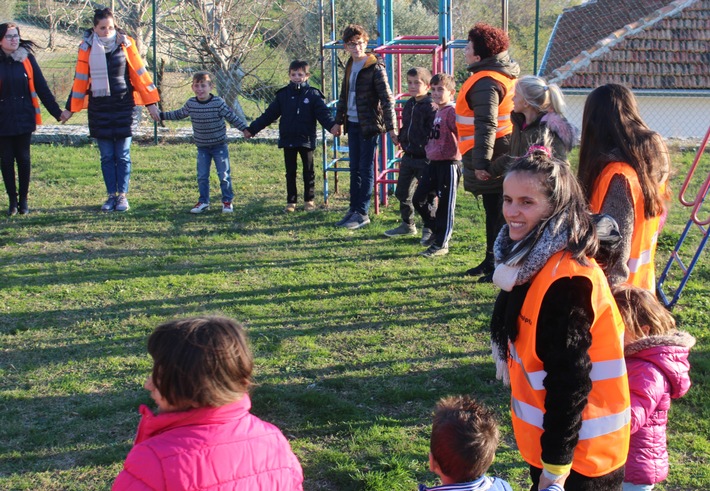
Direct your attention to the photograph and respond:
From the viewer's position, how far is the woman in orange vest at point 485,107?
19.7ft

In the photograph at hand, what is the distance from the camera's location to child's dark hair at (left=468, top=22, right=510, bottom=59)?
5945 millimetres

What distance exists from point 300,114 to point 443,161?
2.08 metres

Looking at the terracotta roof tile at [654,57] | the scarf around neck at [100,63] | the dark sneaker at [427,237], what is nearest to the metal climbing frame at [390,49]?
the dark sneaker at [427,237]

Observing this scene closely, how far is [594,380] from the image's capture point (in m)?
2.34

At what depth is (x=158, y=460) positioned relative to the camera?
193 cm

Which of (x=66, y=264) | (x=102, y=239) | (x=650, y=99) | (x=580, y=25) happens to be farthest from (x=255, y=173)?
(x=580, y=25)

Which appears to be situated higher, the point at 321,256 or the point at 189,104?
the point at 189,104

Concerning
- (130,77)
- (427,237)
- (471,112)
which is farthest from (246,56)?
(471,112)

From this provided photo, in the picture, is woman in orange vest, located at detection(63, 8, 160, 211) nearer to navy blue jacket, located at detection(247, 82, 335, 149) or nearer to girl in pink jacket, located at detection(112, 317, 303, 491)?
navy blue jacket, located at detection(247, 82, 335, 149)

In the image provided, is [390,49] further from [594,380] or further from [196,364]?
[196,364]

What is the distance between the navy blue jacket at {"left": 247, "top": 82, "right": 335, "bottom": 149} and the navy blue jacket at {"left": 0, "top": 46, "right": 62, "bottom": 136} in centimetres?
267

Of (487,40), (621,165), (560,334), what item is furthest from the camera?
(487,40)

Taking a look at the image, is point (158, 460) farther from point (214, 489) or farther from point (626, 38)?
point (626, 38)

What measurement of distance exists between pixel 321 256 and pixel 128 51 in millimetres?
3288
